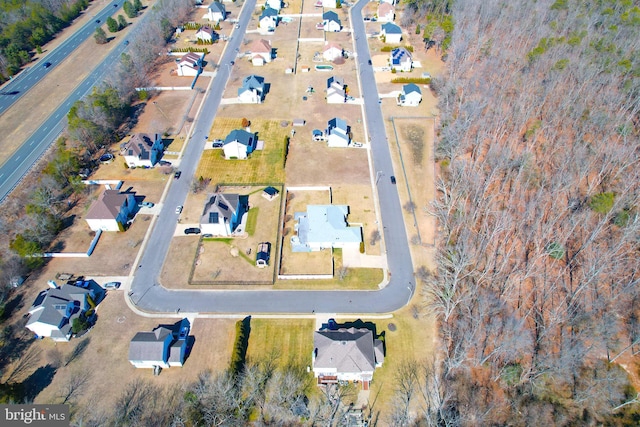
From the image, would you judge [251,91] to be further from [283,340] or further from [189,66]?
[283,340]

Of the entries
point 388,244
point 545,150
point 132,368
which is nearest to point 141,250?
point 132,368

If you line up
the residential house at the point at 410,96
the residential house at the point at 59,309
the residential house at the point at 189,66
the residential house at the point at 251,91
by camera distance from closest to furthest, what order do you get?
1. the residential house at the point at 59,309
2. the residential house at the point at 410,96
3. the residential house at the point at 251,91
4. the residential house at the point at 189,66

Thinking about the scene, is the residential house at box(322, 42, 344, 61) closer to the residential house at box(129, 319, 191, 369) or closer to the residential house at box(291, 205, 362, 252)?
the residential house at box(291, 205, 362, 252)

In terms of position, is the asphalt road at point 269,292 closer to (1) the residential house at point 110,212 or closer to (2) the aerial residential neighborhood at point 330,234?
(2) the aerial residential neighborhood at point 330,234

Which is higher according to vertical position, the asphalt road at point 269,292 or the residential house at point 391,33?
the residential house at point 391,33

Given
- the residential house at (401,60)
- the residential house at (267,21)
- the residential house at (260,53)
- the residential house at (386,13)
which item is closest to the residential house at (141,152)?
the residential house at (260,53)

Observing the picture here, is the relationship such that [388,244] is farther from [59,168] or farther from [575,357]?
[59,168]

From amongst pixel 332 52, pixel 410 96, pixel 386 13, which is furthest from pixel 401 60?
pixel 386 13

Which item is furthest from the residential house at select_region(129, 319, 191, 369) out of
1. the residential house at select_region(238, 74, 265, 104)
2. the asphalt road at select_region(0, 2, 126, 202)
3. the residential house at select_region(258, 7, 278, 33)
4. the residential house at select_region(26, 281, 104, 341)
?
the residential house at select_region(258, 7, 278, 33)
